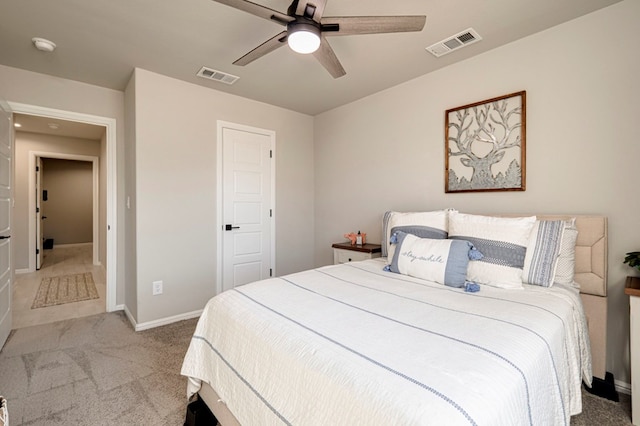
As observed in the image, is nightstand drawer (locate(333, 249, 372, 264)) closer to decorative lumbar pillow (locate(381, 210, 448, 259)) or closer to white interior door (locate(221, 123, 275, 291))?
decorative lumbar pillow (locate(381, 210, 448, 259))

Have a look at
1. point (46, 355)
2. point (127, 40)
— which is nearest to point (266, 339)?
point (46, 355)

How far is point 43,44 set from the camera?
2.38m

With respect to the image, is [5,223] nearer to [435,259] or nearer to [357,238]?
[357,238]

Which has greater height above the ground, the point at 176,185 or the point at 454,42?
the point at 454,42

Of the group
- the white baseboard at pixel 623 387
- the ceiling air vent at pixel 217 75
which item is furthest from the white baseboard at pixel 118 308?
the white baseboard at pixel 623 387

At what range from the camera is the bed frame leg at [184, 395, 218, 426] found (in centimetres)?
153

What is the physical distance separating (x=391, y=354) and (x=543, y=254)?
4.83ft

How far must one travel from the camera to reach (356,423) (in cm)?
78

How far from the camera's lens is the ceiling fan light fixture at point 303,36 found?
1.59 metres

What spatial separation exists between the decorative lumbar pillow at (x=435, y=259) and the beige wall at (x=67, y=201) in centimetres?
930

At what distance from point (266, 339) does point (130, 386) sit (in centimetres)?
148

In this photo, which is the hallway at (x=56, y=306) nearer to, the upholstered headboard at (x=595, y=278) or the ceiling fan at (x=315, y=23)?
the ceiling fan at (x=315, y=23)

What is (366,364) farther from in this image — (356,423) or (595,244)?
(595,244)

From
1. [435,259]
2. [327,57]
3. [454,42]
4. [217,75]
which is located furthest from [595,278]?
[217,75]
